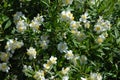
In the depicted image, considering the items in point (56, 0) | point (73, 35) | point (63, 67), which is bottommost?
point (63, 67)

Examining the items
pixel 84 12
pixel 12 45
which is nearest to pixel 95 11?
pixel 84 12

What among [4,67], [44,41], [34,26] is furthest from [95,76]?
[4,67]

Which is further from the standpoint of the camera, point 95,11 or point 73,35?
point 95,11

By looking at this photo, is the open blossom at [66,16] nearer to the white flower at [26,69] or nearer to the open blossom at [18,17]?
the open blossom at [18,17]

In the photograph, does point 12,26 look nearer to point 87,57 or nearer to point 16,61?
point 16,61

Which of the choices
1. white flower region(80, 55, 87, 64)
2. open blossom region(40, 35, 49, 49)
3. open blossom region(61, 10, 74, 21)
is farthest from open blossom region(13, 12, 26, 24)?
white flower region(80, 55, 87, 64)

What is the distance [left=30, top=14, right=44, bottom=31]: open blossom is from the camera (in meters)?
3.32

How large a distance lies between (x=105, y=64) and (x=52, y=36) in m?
0.59

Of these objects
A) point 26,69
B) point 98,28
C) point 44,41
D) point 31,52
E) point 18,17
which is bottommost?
point 26,69

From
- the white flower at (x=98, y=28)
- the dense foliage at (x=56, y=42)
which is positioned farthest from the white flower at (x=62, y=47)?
the white flower at (x=98, y=28)

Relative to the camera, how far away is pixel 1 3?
3.60m

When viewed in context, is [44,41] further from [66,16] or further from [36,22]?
[66,16]

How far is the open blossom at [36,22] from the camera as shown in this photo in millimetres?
3316

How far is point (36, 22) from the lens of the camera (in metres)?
3.34
